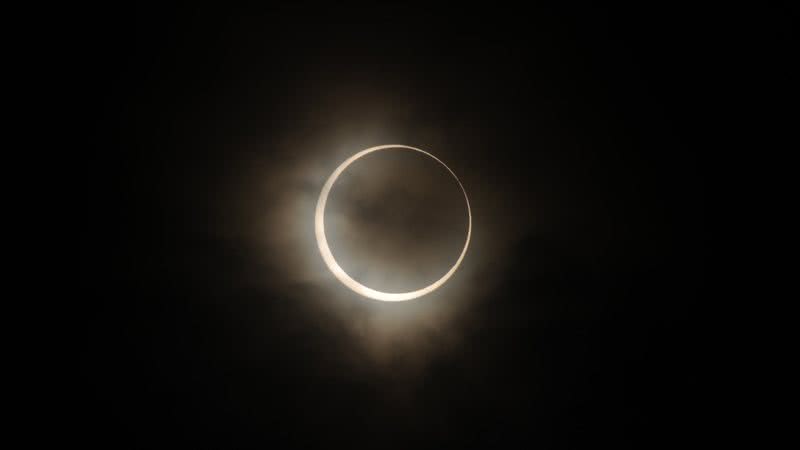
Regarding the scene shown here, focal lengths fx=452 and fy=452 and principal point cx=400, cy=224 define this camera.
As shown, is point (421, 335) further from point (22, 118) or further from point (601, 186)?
point (22, 118)

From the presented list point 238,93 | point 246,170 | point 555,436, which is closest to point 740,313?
point 555,436

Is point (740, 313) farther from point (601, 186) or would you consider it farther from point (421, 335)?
point (421, 335)

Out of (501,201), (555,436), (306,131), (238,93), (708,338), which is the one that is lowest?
(555,436)

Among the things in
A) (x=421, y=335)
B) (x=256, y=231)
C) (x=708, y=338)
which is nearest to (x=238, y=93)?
(x=256, y=231)

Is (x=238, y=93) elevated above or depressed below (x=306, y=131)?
above

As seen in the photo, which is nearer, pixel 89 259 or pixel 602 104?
pixel 89 259

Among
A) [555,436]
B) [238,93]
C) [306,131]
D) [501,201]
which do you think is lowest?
[555,436]

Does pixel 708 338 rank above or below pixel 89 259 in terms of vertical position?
below

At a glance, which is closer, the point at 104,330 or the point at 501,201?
the point at 104,330
